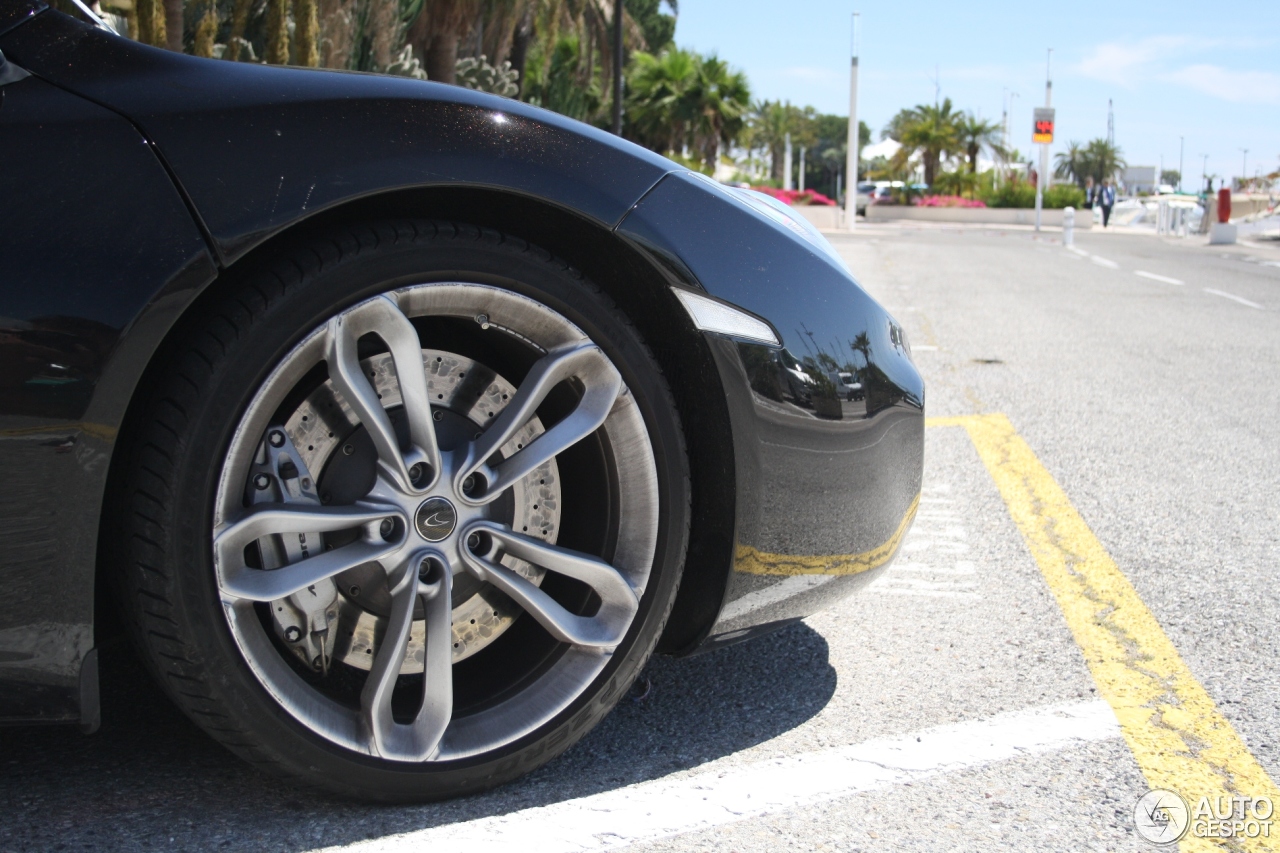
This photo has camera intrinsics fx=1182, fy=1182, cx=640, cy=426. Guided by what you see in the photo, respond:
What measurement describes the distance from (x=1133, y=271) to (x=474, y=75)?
1317 centimetres

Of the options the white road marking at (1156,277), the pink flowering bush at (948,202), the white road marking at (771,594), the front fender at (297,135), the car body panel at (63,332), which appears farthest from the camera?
the pink flowering bush at (948,202)

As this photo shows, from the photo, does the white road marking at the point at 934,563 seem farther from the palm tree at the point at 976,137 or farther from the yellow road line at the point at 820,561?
the palm tree at the point at 976,137

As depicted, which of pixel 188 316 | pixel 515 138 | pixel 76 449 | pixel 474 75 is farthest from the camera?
pixel 474 75

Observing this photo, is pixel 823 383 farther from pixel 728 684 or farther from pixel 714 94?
pixel 714 94

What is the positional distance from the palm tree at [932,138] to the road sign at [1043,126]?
2060cm

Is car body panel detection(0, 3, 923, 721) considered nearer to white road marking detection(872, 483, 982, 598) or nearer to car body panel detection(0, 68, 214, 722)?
car body panel detection(0, 68, 214, 722)

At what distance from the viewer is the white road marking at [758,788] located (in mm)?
1786

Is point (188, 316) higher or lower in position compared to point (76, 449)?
higher

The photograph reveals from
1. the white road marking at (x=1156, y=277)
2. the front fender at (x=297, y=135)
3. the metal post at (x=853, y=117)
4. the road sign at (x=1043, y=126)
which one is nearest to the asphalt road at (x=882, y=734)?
the front fender at (x=297, y=135)

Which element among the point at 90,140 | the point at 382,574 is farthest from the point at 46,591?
the point at 90,140

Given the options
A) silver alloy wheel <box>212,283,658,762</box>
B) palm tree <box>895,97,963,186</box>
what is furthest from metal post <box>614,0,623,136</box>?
palm tree <box>895,97,963,186</box>

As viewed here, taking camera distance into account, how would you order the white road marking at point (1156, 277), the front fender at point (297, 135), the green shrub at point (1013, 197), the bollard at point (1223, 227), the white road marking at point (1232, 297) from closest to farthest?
the front fender at point (297, 135), the white road marking at point (1232, 297), the white road marking at point (1156, 277), the bollard at point (1223, 227), the green shrub at point (1013, 197)

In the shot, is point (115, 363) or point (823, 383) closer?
point (115, 363)

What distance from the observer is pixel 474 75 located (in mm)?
23484
